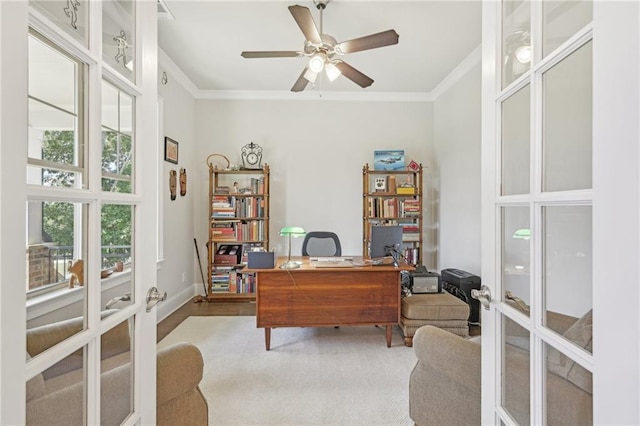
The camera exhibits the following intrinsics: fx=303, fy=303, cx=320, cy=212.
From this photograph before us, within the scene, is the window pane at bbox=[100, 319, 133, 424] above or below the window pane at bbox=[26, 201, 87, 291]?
below

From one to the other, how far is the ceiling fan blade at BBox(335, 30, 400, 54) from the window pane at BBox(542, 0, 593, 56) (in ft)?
4.55

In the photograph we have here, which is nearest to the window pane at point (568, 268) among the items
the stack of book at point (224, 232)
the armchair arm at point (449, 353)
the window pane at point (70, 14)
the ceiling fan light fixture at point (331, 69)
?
the armchair arm at point (449, 353)

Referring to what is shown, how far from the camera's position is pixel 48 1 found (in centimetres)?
65

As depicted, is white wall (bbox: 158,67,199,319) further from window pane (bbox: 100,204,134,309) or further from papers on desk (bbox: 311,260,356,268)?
window pane (bbox: 100,204,134,309)

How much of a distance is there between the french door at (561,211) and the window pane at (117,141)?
3.75 feet

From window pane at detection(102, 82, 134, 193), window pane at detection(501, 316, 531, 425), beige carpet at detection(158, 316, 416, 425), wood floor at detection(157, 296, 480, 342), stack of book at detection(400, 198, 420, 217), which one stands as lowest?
beige carpet at detection(158, 316, 416, 425)

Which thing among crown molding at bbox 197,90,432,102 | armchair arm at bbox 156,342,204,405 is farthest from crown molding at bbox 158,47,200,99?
armchair arm at bbox 156,342,204,405

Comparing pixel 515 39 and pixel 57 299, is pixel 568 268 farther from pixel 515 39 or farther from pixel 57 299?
pixel 57 299

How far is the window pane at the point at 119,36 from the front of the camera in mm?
818

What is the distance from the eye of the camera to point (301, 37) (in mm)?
2941

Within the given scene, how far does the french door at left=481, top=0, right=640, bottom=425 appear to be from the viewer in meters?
0.54

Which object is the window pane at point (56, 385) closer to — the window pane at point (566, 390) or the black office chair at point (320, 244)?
the window pane at point (566, 390)

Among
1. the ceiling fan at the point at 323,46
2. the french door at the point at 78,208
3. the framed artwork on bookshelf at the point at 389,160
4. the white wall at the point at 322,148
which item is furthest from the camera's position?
the white wall at the point at 322,148

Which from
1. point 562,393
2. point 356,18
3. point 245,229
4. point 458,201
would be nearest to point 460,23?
point 356,18
